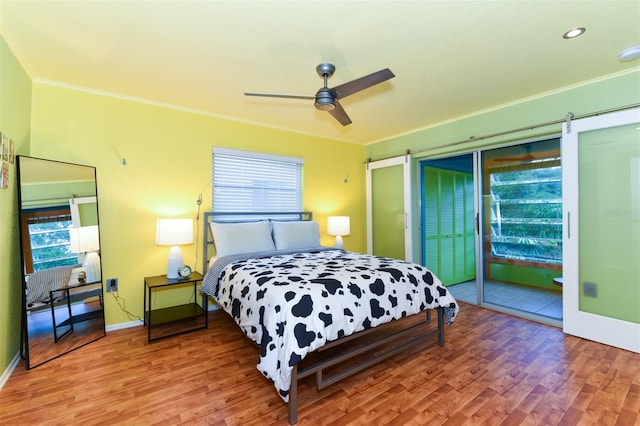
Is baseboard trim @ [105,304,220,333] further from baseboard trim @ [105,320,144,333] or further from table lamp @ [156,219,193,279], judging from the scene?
table lamp @ [156,219,193,279]

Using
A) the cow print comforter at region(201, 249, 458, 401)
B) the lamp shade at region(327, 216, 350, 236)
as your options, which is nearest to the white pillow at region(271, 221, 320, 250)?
the lamp shade at region(327, 216, 350, 236)

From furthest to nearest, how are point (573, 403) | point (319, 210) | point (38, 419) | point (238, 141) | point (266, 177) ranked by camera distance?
point (319, 210), point (266, 177), point (238, 141), point (573, 403), point (38, 419)

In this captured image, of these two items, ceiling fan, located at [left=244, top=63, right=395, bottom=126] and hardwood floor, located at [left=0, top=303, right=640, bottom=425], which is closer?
hardwood floor, located at [left=0, top=303, right=640, bottom=425]

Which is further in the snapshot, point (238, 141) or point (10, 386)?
point (238, 141)

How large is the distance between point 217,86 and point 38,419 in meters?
2.79

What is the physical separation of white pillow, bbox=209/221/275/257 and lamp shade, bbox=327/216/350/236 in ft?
3.59

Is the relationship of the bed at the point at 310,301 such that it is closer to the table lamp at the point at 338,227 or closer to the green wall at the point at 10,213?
the table lamp at the point at 338,227

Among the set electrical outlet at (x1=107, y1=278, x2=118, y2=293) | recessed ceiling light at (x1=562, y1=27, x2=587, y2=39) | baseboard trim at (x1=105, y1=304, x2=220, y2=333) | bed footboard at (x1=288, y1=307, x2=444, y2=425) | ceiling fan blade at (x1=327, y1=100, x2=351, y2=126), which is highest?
recessed ceiling light at (x1=562, y1=27, x2=587, y2=39)

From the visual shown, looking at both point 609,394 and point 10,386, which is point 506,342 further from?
point 10,386

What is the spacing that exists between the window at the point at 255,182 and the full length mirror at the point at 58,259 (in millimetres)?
1290

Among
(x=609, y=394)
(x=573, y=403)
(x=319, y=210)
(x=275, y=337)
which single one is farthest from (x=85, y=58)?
(x=609, y=394)

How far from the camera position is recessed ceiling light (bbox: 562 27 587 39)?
2.02 metres

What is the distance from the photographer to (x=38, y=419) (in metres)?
1.71

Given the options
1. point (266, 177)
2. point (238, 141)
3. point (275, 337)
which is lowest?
point (275, 337)
